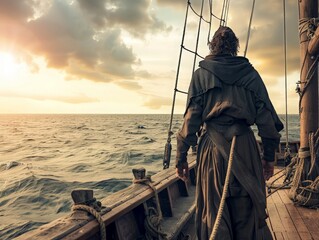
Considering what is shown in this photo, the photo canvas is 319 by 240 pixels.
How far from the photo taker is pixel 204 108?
2.34 metres

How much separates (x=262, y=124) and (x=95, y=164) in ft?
47.7

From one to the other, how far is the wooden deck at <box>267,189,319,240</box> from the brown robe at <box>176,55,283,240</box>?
141cm

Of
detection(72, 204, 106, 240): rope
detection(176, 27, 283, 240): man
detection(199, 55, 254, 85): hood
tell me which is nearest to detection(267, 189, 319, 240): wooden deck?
detection(176, 27, 283, 240): man

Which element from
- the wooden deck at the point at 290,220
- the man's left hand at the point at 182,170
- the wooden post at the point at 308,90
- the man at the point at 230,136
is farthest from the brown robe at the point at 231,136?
the wooden post at the point at 308,90

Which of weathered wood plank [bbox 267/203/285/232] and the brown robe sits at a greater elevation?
the brown robe

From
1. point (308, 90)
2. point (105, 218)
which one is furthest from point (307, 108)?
point (105, 218)

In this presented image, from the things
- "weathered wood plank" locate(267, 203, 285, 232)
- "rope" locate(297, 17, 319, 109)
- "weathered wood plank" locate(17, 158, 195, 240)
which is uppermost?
"rope" locate(297, 17, 319, 109)

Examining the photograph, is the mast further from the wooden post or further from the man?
the man

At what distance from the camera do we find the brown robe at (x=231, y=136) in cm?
221

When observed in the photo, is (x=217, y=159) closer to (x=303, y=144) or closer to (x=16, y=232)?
(x=303, y=144)

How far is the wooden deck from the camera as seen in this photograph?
11.4ft

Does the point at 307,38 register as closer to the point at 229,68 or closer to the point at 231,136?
the point at 229,68

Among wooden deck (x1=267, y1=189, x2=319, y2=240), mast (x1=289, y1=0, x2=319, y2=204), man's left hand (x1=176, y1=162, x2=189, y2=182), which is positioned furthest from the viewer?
mast (x1=289, y1=0, x2=319, y2=204)

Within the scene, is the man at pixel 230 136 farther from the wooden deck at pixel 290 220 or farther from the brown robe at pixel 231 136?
the wooden deck at pixel 290 220
